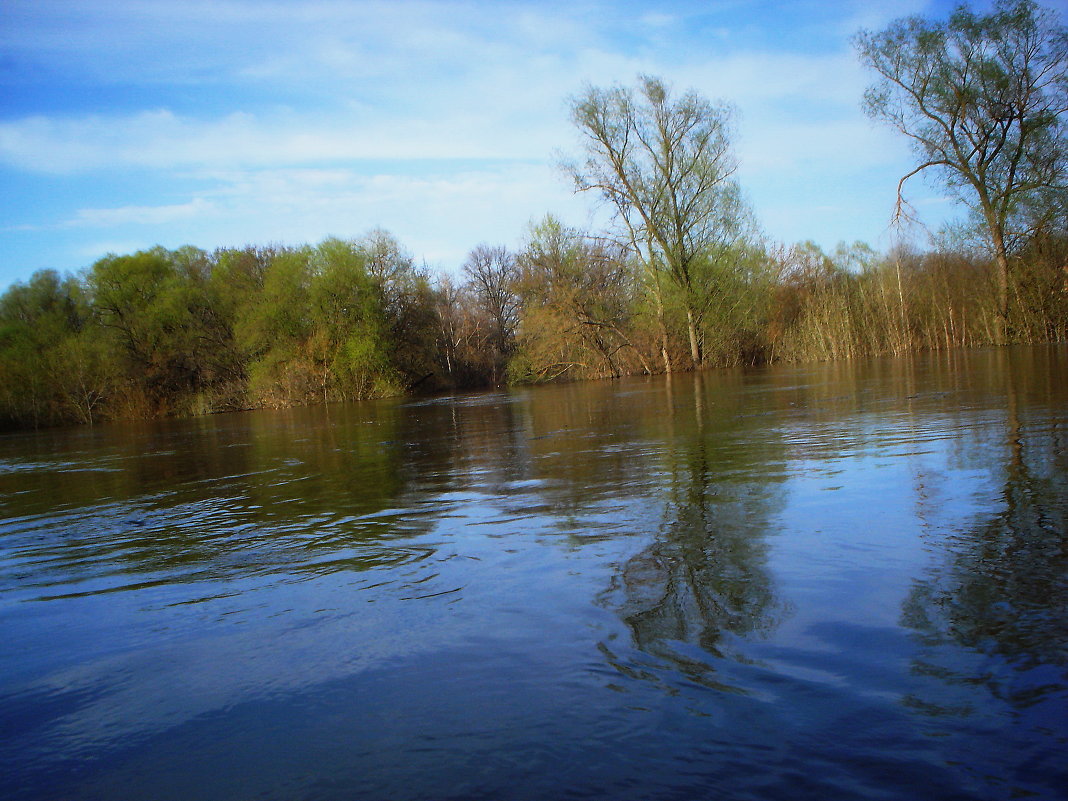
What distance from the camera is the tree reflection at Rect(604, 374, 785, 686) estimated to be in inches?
113

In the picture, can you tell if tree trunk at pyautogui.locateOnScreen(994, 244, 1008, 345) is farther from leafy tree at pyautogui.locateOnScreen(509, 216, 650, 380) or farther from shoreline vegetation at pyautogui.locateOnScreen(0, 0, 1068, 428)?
leafy tree at pyautogui.locateOnScreen(509, 216, 650, 380)

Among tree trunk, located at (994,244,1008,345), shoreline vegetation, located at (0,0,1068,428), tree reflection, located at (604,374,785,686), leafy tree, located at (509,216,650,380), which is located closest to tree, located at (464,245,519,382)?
shoreline vegetation, located at (0,0,1068,428)

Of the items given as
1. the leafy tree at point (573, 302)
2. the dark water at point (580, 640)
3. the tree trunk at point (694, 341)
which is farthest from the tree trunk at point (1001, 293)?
the dark water at point (580, 640)

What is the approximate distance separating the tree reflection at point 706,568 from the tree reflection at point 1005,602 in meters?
0.59

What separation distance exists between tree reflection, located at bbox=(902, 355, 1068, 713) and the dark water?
14 millimetres

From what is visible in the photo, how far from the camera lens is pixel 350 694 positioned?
2.72m

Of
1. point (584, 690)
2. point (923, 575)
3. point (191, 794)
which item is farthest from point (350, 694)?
point (923, 575)

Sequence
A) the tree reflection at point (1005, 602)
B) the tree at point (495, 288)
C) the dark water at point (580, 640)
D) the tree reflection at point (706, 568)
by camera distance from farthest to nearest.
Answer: the tree at point (495, 288), the tree reflection at point (706, 568), the tree reflection at point (1005, 602), the dark water at point (580, 640)

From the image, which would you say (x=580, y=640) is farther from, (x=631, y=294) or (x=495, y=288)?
(x=495, y=288)

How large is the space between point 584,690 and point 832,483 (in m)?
3.65

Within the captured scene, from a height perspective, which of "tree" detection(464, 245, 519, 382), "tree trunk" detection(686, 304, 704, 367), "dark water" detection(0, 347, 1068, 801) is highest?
"tree" detection(464, 245, 519, 382)

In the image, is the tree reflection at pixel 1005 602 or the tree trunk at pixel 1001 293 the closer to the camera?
the tree reflection at pixel 1005 602

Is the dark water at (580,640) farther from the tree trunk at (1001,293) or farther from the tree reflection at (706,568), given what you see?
the tree trunk at (1001,293)

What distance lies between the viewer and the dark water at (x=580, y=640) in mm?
2094
